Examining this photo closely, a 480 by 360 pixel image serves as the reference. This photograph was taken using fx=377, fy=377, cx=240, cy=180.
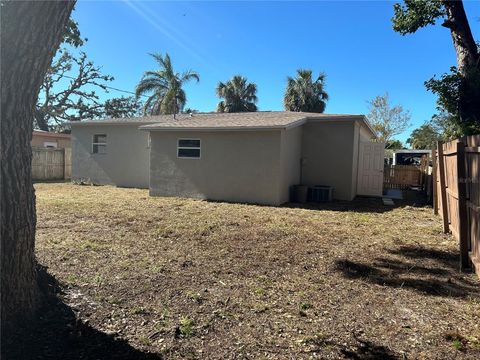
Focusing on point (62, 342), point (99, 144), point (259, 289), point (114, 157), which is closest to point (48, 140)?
point (99, 144)

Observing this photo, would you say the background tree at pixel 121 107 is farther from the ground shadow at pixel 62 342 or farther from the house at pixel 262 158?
the ground shadow at pixel 62 342

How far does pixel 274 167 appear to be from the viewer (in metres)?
12.6

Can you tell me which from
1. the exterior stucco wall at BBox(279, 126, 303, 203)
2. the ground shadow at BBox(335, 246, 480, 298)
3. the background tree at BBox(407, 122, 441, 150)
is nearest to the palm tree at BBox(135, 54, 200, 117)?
the exterior stucco wall at BBox(279, 126, 303, 203)

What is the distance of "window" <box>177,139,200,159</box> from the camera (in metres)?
14.0

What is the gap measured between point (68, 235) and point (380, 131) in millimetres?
36206

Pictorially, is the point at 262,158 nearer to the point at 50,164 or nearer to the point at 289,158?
the point at 289,158

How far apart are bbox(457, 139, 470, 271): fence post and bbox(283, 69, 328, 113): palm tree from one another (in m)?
24.8

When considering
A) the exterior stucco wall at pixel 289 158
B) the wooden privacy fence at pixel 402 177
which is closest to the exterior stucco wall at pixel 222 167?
the exterior stucco wall at pixel 289 158

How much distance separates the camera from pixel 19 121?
301cm

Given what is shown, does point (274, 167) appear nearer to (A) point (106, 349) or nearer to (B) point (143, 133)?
(B) point (143, 133)

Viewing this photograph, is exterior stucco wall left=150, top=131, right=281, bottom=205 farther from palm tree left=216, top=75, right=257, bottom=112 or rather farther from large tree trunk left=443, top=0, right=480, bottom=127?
palm tree left=216, top=75, right=257, bottom=112

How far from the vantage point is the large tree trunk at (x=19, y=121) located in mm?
2895

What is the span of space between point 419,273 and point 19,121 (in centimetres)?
539

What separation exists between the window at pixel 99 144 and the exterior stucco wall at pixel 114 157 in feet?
0.54
